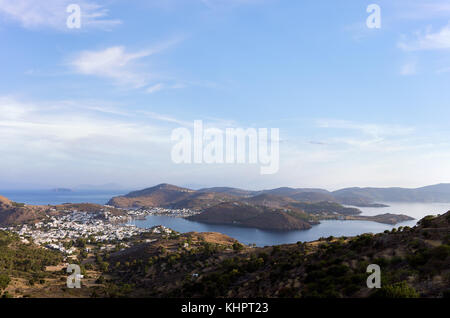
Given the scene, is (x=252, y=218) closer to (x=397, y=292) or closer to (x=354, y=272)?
(x=354, y=272)

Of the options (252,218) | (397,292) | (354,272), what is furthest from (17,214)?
(397,292)

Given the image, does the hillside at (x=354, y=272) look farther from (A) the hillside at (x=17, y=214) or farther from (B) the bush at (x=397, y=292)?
(A) the hillside at (x=17, y=214)

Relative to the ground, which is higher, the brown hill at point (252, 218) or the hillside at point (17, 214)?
the hillside at point (17, 214)

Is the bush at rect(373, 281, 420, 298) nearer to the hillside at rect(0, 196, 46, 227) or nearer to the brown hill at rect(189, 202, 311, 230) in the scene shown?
the brown hill at rect(189, 202, 311, 230)

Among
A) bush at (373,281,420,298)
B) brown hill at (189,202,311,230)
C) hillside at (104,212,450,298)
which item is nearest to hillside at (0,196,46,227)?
brown hill at (189,202,311,230)

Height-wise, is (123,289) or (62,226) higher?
(123,289)

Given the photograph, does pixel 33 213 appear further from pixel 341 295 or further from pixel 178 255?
pixel 341 295

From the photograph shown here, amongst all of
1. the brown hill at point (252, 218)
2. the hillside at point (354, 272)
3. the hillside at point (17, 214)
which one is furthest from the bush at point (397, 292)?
the hillside at point (17, 214)

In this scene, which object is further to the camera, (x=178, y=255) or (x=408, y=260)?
(x=178, y=255)

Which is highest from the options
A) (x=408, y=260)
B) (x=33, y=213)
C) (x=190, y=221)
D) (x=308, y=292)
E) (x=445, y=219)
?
(x=445, y=219)
